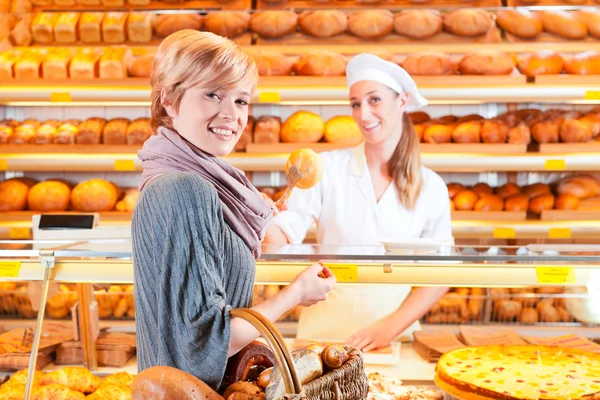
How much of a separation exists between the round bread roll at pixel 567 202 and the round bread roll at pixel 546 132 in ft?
1.25

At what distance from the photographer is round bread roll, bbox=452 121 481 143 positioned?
436cm

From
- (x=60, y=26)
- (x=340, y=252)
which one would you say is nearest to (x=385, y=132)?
(x=340, y=252)

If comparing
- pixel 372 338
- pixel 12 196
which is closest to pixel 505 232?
pixel 372 338

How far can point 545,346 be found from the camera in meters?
2.29

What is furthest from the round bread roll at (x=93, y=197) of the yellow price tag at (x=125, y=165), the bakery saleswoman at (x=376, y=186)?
the bakery saleswoman at (x=376, y=186)

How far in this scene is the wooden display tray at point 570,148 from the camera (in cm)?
427

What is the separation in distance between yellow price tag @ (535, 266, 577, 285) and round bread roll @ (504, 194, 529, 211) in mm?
2511

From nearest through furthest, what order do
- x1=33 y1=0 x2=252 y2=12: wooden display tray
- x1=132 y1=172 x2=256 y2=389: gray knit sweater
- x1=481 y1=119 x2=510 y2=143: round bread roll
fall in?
x1=132 y1=172 x2=256 y2=389: gray knit sweater, x1=481 y1=119 x2=510 y2=143: round bread roll, x1=33 y1=0 x2=252 y2=12: wooden display tray

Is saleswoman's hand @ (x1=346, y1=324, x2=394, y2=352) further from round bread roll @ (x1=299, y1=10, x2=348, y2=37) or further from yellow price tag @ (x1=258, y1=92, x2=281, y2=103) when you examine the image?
round bread roll @ (x1=299, y1=10, x2=348, y2=37)

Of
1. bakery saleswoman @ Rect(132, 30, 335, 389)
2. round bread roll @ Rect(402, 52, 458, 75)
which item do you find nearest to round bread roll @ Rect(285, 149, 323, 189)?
bakery saleswoman @ Rect(132, 30, 335, 389)

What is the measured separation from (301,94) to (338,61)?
0.33 metres

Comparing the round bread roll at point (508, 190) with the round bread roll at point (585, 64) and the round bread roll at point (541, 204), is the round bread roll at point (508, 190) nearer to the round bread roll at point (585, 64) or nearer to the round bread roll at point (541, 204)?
the round bread roll at point (541, 204)

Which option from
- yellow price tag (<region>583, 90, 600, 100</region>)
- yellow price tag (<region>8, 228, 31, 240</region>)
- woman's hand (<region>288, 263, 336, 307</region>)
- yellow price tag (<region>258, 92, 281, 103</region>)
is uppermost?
yellow price tag (<region>583, 90, 600, 100</region>)

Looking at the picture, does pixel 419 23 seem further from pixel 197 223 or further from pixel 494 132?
pixel 197 223
